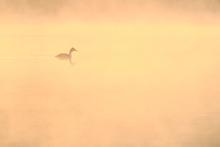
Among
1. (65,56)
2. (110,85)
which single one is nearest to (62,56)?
(65,56)

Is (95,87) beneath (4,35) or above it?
beneath

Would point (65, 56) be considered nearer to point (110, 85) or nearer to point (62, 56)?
point (62, 56)

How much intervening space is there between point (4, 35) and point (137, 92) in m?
0.51

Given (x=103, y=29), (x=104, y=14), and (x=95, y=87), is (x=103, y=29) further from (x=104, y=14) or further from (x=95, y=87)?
(x=95, y=87)

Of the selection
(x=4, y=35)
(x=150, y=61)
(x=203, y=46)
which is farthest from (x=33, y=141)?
(x=203, y=46)

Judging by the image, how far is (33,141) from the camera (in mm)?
1229

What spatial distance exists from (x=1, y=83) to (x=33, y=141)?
227 millimetres

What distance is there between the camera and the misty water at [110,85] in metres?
1.25

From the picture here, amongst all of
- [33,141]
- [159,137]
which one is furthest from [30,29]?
[159,137]

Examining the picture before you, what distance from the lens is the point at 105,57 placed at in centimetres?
130

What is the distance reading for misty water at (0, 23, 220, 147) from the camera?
1.25 metres

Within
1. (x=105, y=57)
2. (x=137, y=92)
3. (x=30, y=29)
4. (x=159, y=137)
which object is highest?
(x=30, y=29)

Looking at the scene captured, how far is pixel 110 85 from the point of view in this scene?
1297 mm

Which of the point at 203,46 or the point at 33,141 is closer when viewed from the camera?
the point at 33,141
